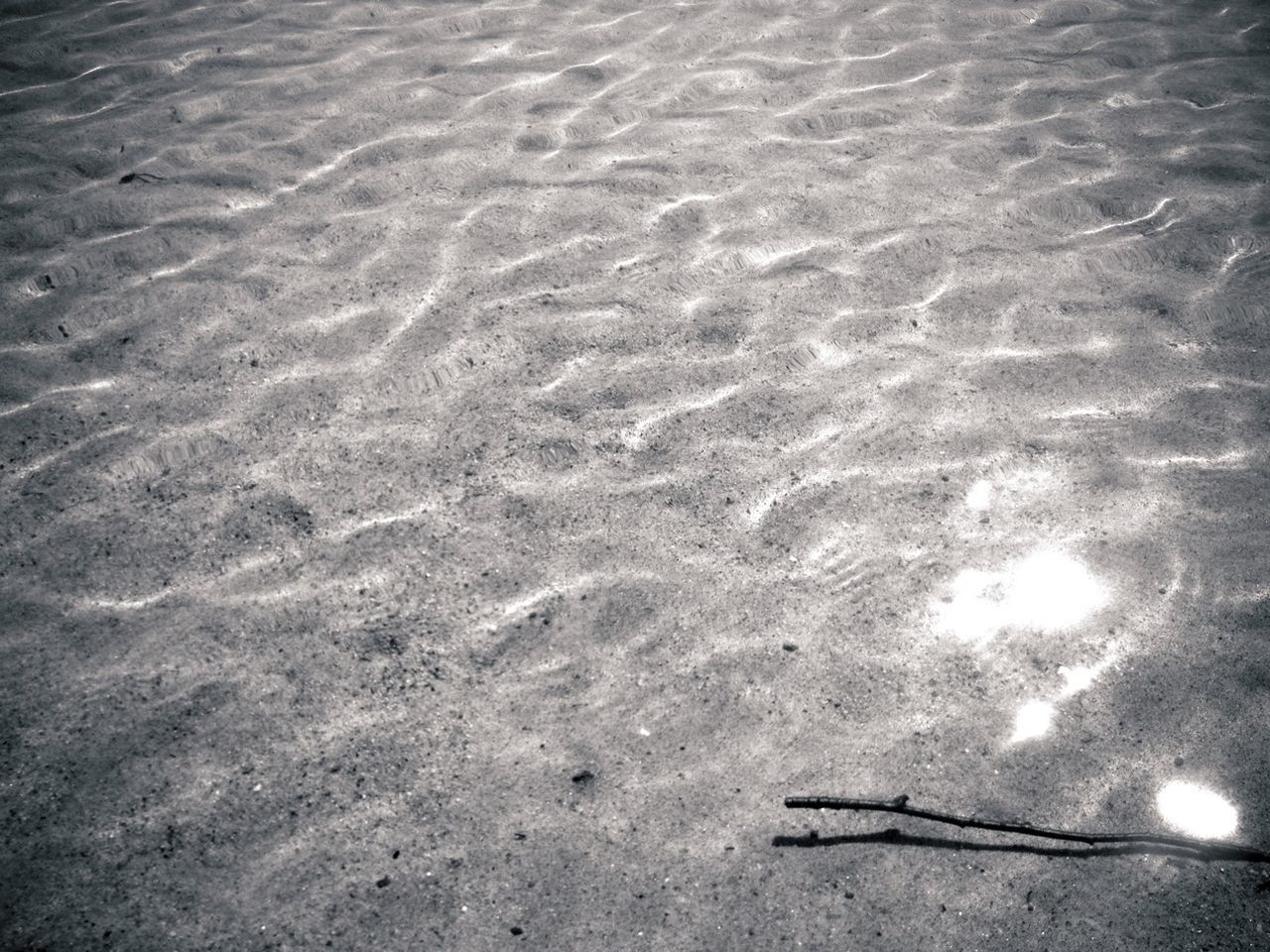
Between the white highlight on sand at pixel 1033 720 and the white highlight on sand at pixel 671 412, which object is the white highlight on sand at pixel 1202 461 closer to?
the white highlight on sand at pixel 1033 720

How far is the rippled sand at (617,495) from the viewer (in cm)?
201

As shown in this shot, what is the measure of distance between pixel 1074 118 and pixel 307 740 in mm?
4311

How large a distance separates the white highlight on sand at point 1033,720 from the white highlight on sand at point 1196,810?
276 mm

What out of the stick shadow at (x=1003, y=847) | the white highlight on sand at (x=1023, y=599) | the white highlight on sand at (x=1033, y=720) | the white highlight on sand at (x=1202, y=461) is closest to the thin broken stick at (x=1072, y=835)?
→ the stick shadow at (x=1003, y=847)

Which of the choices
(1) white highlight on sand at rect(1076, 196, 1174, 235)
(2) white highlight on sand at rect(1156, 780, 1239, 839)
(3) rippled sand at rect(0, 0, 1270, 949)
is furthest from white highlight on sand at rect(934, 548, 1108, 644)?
(1) white highlight on sand at rect(1076, 196, 1174, 235)

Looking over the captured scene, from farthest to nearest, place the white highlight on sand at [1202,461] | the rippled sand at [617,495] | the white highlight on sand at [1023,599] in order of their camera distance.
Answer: the white highlight on sand at [1202,461], the white highlight on sand at [1023,599], the rippled sand at [617,495]

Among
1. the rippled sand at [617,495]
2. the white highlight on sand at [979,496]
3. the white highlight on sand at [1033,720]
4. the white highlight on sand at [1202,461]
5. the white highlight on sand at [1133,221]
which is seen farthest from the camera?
the white highlight on sand at [1133,221]

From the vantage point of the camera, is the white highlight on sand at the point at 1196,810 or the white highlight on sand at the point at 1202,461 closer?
the white highlight on sand at the point at 1196,810

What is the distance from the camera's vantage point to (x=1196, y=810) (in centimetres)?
210

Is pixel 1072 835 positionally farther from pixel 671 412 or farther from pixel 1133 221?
pixel 1133 221

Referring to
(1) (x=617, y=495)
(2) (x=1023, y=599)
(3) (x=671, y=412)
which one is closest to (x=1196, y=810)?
(2) (x=1023, y=599)

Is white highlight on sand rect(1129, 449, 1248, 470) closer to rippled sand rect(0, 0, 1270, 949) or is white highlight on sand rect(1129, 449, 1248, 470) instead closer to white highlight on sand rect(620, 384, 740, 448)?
rippled sand rect(0, 0, 1270, 949)

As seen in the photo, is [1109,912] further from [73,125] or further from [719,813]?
[73,125]

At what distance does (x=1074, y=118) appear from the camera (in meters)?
4.37
